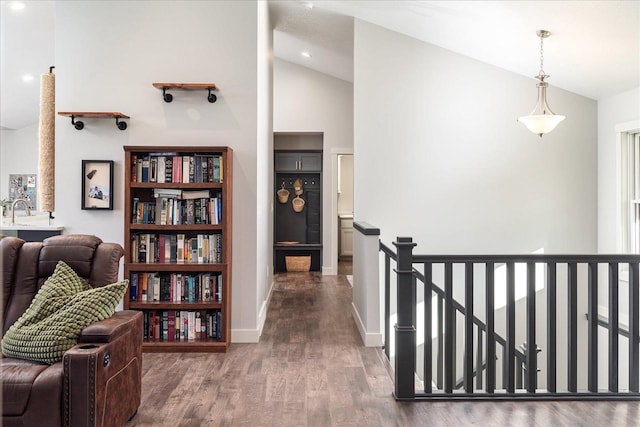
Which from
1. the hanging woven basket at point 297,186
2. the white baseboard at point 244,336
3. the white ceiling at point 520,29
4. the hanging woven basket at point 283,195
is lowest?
the white baseboard at point 244,336

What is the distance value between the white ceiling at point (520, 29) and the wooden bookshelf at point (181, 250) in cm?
259

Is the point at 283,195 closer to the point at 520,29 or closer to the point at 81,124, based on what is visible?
the point at 81,124

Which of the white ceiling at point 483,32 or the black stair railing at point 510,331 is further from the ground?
the white ceiling at point 483,32

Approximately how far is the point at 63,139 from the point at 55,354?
2.65 meters

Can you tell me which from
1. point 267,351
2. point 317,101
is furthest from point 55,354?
point 317,101

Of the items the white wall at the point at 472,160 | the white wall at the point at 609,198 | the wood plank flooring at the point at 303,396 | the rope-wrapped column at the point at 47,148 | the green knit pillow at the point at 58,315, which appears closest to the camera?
the green knit pillow at the point at 58,315

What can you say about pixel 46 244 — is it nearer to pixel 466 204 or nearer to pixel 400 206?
pixel 400 206

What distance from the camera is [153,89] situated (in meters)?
4.48

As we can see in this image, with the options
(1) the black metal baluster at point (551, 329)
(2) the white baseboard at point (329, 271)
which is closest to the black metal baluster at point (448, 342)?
(1) the black metal baluster at point (551, 329)

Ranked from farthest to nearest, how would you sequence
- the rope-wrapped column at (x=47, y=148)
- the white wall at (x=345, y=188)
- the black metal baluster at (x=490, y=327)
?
the white wall at (x=345, y=188), the rope-wrapped column at (x=47, y=148), the black metal baluster at (x=490, y=327)

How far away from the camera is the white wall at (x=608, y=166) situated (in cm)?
548

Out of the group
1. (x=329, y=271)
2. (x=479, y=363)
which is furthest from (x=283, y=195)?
(x=479, y=363)

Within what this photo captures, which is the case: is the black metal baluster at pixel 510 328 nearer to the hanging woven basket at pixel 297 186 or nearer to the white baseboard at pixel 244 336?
the white baseboard at pixel 244 336

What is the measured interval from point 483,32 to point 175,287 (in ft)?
13.0
